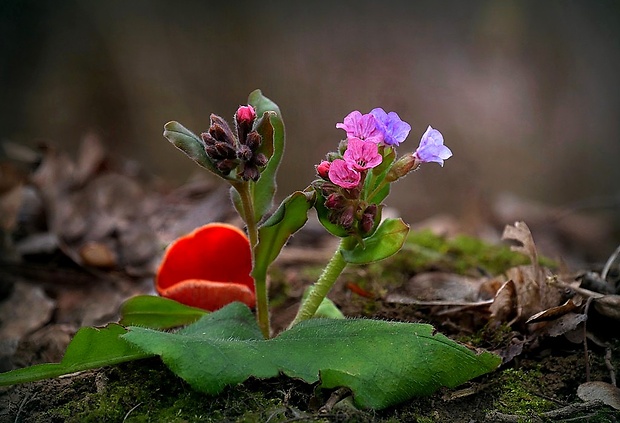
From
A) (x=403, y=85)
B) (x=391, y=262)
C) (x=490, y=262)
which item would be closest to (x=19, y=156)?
(x=391, y=262)

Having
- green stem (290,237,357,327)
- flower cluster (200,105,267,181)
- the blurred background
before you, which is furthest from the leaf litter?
the blurred background

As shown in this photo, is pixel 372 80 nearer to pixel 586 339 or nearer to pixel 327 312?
pixel 327 312

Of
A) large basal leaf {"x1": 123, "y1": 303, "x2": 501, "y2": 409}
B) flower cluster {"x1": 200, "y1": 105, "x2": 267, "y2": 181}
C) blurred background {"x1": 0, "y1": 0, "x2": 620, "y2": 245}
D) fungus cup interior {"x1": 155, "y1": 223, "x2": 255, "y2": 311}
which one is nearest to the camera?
large basal leaf {"x1": 123, "y1": 303, "x2": 501, "y2": 409}

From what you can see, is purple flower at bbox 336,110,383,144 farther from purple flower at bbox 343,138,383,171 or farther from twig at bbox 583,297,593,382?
twig at bbox 583,297,593,382

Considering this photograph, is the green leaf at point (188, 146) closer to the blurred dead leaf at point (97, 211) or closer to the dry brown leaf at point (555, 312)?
the dry brown leaf at point (555, 312)

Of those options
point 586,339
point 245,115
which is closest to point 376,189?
point 245,115

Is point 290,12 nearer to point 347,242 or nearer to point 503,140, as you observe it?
point 503,140
